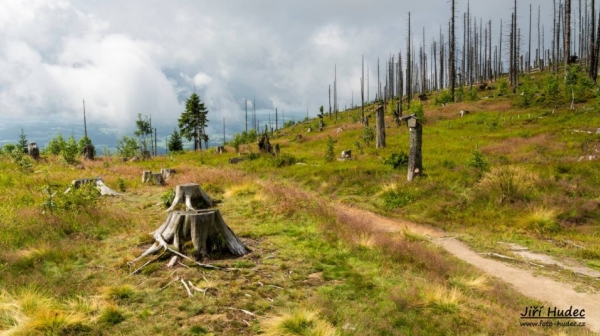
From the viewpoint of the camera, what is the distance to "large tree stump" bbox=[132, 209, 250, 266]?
6752 mm

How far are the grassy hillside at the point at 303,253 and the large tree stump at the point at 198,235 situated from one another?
1.11 ft

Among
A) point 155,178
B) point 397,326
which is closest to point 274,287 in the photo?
point 397,326

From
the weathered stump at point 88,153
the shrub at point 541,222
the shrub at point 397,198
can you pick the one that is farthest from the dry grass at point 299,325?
the weathered stump at point 88,153

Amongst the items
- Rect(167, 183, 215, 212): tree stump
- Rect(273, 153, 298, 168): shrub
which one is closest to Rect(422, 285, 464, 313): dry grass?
Rect(167, 183, 215, 212): tree stump

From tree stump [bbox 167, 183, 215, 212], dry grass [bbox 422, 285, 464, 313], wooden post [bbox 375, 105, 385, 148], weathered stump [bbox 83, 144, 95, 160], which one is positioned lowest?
dry grass [bbox 422, 285, 464, 313]

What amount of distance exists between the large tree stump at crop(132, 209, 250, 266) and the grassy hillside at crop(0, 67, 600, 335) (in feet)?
1.11

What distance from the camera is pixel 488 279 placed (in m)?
6.85

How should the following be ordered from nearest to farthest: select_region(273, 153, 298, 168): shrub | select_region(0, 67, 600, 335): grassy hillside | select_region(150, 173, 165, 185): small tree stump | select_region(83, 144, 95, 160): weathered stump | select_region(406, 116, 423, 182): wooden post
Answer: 1. select_region(0, 67, 600, 335): grassy hillside
2. select_region(406, 116, 423, 182): wooden post
3. select_region(150, 173, 165, 185): small tree stump
4. select_region(273, 153, 298, 168): shrub
5. select_region(83, 144, 95, 160): weathered stump

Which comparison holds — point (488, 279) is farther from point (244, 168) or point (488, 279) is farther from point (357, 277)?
point (244, 168)

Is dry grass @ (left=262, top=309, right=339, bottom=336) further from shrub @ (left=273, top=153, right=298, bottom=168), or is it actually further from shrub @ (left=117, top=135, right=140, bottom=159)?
shrub @ (left=117, top=135, right=140, bottom=159)

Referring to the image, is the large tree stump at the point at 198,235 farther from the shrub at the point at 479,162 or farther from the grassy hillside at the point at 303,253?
the shrub at the point at 479,162

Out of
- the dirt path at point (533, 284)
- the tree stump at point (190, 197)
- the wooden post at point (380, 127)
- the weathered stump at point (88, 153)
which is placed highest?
Answer: the wooden post at point (380, 127)

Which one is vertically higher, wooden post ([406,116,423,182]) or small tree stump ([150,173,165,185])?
wooden post ([406,116,423,182])

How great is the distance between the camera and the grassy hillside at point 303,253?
4672mm
